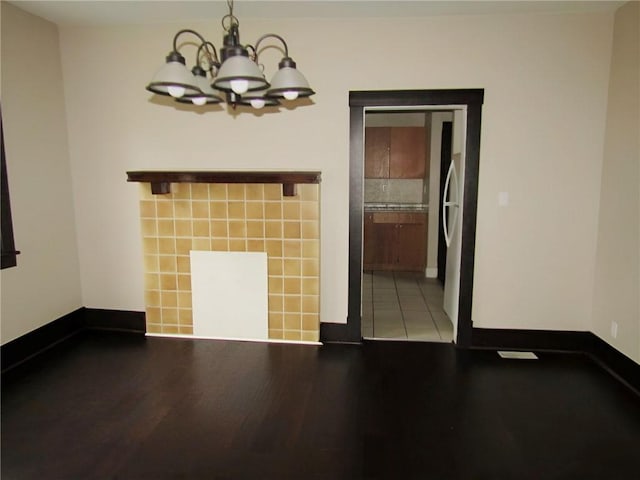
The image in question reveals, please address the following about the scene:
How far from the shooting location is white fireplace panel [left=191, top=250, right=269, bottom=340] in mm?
3717

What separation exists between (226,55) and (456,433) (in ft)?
7.66

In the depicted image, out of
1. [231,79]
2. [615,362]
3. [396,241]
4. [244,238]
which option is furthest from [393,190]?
[231,79]

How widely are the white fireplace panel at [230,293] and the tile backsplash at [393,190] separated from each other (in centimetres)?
340

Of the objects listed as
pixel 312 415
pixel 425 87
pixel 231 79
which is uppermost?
pixel 425 87

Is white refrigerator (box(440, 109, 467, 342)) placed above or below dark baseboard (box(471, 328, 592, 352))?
above

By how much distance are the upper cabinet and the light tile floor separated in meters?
1.50

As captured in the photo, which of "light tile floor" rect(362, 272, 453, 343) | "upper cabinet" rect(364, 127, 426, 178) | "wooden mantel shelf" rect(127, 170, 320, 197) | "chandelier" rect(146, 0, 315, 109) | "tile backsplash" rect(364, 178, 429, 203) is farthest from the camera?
"tile backsplash" rect(364, 178, 429, 203)

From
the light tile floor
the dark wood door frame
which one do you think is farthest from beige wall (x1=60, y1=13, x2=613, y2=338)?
the light tile floor

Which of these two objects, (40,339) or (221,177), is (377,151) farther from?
(40,339)

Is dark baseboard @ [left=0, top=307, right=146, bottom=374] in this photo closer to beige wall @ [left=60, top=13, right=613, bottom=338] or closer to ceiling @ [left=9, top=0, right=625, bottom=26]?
beige wall @ [left=60, top=13, right=613, bottom=338]

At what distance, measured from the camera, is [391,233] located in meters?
6.39

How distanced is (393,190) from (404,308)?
99.2 inches

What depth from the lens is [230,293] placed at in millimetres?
3758

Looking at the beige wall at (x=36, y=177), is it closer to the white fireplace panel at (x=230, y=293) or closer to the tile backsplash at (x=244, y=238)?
the tile backsplash at (x=244, y=238)
